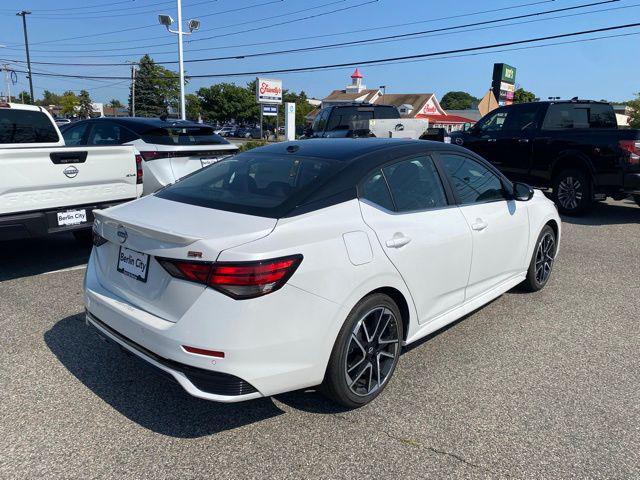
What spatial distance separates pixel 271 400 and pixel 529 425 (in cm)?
152

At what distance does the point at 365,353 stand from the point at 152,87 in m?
91.1

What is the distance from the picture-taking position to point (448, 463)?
8.69ft

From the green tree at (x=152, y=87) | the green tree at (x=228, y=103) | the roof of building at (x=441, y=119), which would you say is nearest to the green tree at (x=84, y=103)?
the green tree at (x=152, y=87)

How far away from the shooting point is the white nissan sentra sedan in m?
2.52

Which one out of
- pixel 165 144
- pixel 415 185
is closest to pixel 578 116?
pixel 165 144

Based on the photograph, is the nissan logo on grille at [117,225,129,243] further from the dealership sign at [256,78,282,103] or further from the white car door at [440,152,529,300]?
the dealership sign at [256,78,282,103]

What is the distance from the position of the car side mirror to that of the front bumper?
2544mm

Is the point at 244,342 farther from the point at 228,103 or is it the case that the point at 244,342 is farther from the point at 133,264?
the point at 228,103

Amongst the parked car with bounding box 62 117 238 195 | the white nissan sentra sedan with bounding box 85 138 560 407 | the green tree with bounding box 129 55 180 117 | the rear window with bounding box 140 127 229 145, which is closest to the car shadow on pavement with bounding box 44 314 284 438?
the white nissan sentra sedan with bounding box 85 138 560 407

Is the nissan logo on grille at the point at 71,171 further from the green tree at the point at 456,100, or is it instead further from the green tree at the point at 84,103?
the green tree at the point at 456,100

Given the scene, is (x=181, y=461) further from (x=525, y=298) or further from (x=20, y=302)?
(x=525, y=298)

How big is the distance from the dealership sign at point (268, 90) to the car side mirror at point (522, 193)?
30990mm

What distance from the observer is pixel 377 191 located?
327 centimetres

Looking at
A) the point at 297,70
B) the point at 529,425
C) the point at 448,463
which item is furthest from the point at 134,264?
the point at 297,70
